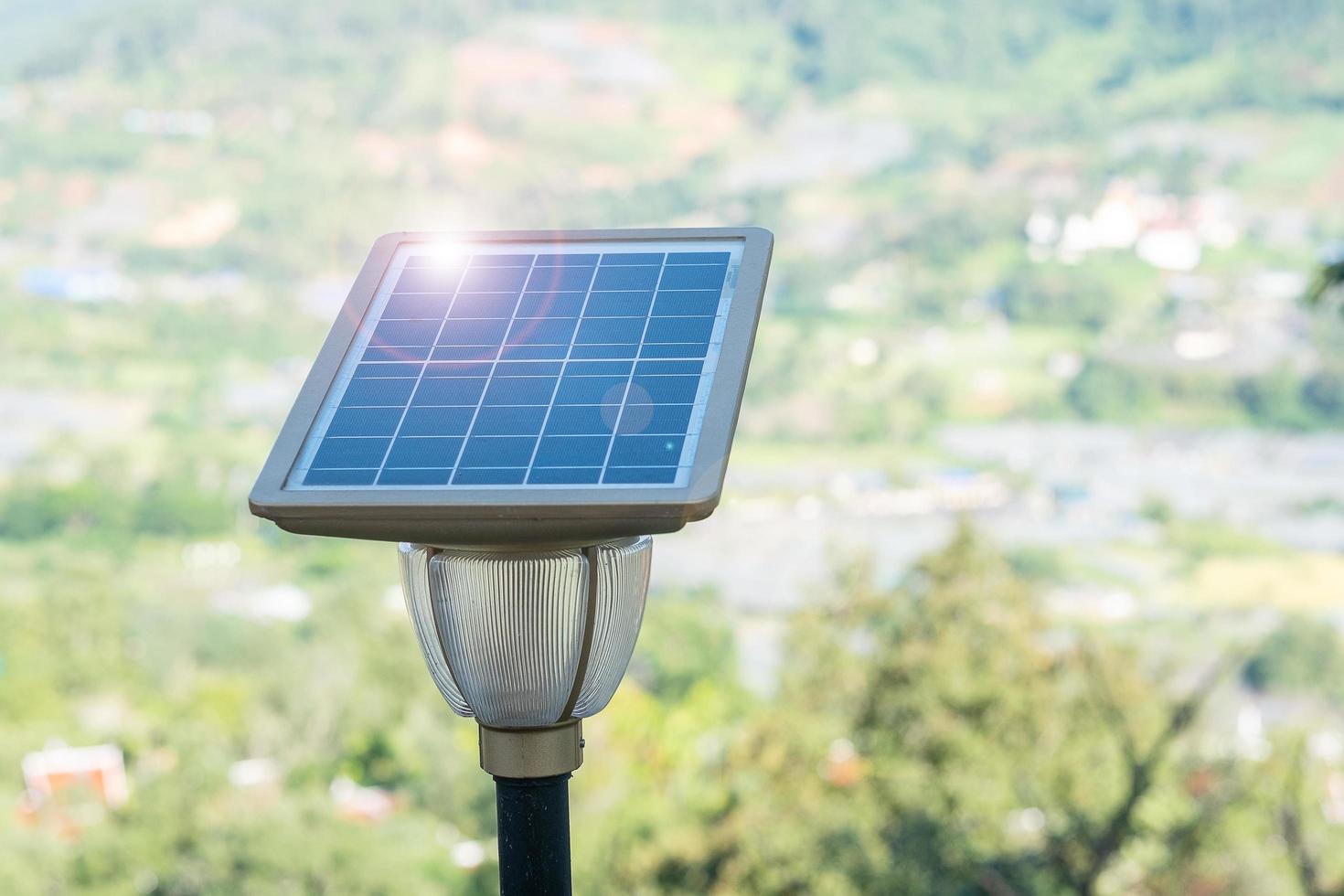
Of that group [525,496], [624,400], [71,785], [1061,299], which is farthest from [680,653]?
[525,496]

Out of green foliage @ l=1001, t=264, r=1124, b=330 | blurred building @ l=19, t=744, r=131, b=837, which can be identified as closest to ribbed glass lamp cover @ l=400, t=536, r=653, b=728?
blurred building @ l=19, t=744, r=131, b=837

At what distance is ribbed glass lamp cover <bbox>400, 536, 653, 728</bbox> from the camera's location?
2199mm

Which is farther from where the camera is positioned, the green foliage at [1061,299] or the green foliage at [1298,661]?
the green foliage at [1061,299]

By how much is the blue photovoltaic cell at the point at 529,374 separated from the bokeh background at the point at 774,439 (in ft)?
46.1

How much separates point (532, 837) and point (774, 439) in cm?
7114

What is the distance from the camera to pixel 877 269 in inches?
3263

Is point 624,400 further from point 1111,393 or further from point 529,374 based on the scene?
point 1111,393

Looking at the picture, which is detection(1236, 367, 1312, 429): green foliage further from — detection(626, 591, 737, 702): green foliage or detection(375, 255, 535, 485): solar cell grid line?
detection(375, 255, 535, 485): solar cell grid line

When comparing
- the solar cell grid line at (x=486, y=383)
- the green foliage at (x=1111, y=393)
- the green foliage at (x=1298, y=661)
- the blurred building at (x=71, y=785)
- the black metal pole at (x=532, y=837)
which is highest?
the solar cell grid line at (x=486, y=383)

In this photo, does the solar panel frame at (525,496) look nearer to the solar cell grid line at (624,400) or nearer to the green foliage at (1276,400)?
the solar cell grid line at (624,400)

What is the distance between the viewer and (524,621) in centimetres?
220

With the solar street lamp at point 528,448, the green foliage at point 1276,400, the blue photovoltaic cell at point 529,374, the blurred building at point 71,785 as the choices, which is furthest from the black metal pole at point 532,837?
the green foliage at point 1276,400

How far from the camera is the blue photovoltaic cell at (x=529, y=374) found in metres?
2.12

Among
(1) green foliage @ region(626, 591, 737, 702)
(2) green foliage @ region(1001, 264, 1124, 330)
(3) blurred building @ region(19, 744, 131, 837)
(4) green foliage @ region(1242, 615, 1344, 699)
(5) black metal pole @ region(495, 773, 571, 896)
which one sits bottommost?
(4) green foliage @ region(1242, 615, 1344, 699)
